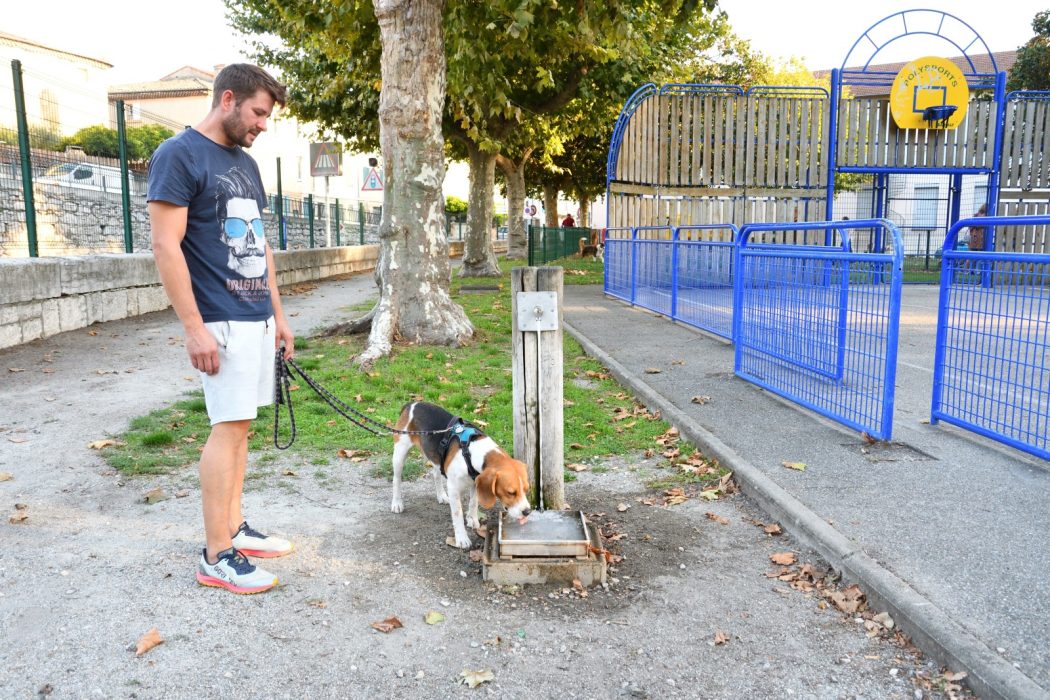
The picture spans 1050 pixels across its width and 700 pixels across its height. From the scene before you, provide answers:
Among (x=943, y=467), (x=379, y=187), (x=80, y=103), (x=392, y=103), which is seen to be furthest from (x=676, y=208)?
(x=943, y=467)

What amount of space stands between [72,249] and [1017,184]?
1914 cm

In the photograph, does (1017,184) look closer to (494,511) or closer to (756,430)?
(756,430)

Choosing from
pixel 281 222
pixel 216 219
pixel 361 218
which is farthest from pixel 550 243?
pixel 216 219

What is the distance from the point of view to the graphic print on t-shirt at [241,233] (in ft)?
10.7

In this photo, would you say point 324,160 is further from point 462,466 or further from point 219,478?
point 219,478

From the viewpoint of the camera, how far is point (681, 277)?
36.1 feet

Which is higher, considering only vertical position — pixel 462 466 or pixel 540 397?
pixel 540 397

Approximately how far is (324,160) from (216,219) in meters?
19.0

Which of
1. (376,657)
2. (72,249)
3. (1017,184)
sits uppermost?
(1017,184)

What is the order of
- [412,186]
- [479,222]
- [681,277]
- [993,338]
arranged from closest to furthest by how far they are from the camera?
[993,338] < [412,186] < [681,277] < [479,222]

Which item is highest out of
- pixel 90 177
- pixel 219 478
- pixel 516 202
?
pixel 516 202

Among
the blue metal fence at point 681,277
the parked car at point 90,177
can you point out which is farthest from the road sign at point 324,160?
the blue metal fence at point 681,277

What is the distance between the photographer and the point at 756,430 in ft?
18.5

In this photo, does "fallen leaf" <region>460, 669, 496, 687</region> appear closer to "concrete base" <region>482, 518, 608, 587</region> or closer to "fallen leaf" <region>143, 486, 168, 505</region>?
"concrete base" <region>482, 518, 608, 587</region>
